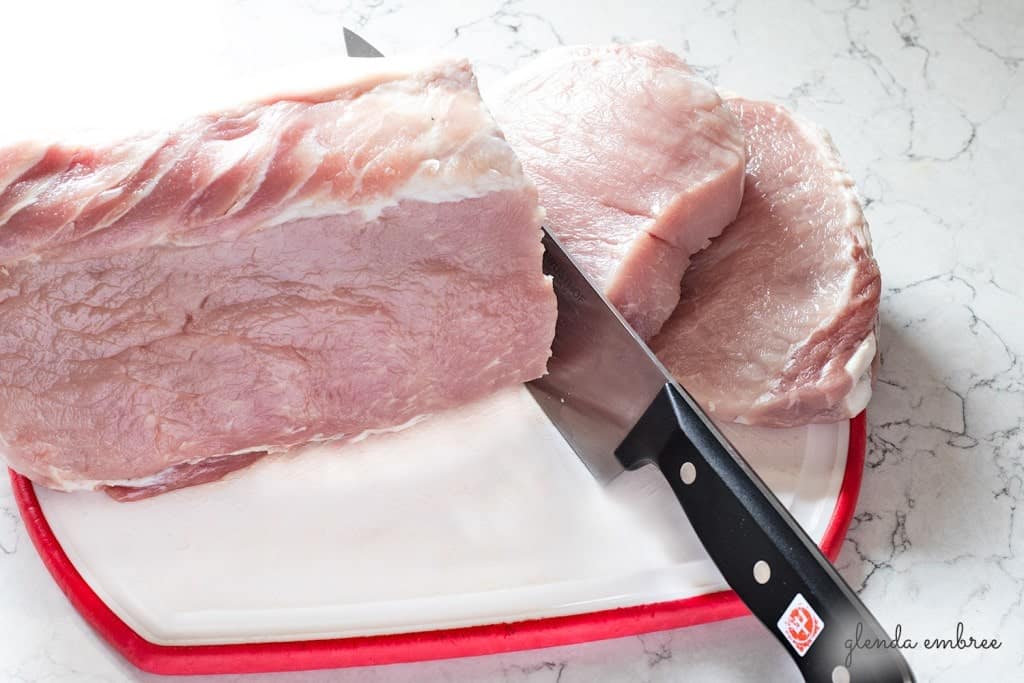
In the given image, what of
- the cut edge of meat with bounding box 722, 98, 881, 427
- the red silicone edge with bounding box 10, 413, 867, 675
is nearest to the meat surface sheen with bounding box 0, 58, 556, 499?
the red silicone edge with bounding box 10, 413, 867, 675

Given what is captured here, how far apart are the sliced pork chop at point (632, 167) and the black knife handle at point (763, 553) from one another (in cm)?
30

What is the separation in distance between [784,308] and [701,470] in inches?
19.6

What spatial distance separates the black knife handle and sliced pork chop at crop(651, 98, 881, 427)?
0.26 m

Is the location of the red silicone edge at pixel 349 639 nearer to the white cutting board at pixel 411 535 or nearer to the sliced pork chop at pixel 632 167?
the white cutting board at pixel 411 535

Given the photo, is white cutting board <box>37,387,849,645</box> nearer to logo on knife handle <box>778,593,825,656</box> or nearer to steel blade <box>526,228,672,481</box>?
steel blade <box>526,228,672,481</box>

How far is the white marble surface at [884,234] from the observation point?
2.11 meters

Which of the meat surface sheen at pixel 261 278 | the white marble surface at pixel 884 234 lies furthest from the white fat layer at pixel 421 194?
the white marble surface at pixel 884 234

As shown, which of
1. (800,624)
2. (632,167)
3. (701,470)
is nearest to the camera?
Answer: (800,624)

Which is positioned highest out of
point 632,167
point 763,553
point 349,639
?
point 632,167

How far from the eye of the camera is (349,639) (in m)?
2.03

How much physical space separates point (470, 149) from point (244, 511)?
32.8 inches

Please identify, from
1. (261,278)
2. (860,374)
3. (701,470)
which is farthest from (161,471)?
(860,374)

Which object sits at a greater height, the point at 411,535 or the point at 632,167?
the point at 632,167

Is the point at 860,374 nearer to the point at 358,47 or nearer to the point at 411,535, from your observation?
the point at 411,535
